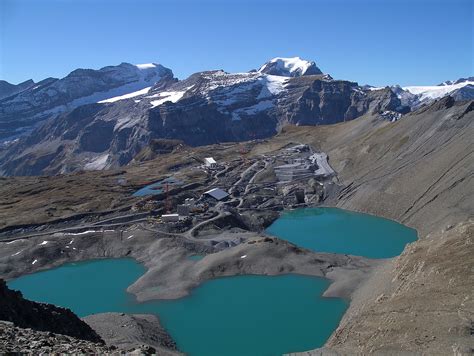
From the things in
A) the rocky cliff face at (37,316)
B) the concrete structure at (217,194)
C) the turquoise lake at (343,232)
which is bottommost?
the turquoise lake at (343,232)

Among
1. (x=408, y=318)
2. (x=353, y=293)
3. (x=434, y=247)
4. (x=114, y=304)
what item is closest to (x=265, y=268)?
(x=353, y=293)

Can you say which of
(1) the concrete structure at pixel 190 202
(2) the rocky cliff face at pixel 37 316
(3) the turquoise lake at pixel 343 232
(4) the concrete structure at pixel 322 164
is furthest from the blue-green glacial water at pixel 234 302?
(4) the concrete structure at pixel 322 164

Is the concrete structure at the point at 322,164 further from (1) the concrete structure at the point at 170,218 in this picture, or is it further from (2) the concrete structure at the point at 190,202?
(1) the concrete structure at the point at 170,218

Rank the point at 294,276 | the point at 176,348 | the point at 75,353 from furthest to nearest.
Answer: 1. the point at 294,276
2. the point at 176,348
3. the point at 75,353

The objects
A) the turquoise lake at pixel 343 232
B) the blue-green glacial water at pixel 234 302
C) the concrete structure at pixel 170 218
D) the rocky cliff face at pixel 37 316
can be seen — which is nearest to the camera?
the rocky cliff face at pixel 37 316

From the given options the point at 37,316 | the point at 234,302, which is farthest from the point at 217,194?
the point at 37,316

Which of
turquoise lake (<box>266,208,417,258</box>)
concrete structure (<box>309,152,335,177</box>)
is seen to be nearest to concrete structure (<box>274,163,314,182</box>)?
concrete structure (<box>309,152,335,177</box>)

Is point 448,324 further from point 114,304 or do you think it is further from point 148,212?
point 148,212
